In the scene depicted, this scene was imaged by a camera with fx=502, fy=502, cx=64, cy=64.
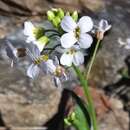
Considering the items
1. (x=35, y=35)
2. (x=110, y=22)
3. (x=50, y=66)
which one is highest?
(x=35, y=35)

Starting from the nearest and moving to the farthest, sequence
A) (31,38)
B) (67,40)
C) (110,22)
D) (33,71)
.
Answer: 1. (67,40)
2. (33,71)
3. (31,38)
4. (110,22)

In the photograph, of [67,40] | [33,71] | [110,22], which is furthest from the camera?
[110,22]

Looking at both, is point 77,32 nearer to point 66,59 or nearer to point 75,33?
point 75,33

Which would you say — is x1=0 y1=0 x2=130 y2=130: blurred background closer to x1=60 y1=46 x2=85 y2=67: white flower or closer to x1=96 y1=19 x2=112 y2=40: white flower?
x1=96 y1=19 x2=112 y2=40: white flower

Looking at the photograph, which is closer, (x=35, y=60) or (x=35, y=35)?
(x=35, y=60)

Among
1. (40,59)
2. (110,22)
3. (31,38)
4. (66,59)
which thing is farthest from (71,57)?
(110,22)

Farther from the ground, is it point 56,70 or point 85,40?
point 85,40

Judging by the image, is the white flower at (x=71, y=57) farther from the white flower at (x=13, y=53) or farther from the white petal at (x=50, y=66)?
the white flower at (x=13, y=53)

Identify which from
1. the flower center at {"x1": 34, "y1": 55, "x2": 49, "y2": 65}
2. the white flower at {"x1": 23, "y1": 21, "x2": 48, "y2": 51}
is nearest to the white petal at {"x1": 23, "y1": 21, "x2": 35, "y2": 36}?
the white flower at {"x1": 23, "y1": 21, "x2": 48, "y2": 51}
